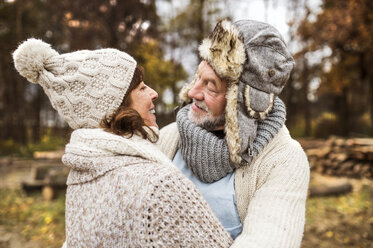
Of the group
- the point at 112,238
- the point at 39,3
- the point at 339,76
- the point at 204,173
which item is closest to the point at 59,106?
the point at 112,238

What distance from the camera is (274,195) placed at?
5.15ft

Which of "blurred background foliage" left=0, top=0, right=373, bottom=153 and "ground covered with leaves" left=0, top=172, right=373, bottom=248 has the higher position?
"blurred background foliage" left=0, top=0, right=373, bottom=153

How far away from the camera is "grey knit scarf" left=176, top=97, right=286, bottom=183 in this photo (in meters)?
1.73

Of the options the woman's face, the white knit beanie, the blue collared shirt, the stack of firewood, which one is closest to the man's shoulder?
the blue collared shirt

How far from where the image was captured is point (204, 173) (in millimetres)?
1782

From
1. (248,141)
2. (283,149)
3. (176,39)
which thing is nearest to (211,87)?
(248,141)

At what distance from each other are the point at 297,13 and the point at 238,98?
44.0 ft

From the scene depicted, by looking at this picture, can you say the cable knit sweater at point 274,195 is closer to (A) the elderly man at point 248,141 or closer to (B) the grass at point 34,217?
(A) the elderly man at point 248,141

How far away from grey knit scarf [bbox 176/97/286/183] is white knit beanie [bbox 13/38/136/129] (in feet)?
1.65

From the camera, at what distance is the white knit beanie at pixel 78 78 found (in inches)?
56.9

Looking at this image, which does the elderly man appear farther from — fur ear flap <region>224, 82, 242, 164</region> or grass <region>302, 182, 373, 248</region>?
grass <region>302, 182, 373, 248</region>

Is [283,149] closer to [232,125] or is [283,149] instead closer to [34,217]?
[232,125]

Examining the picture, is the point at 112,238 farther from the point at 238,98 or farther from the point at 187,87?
the point at 187,87

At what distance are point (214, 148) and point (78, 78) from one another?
31.4 inches
